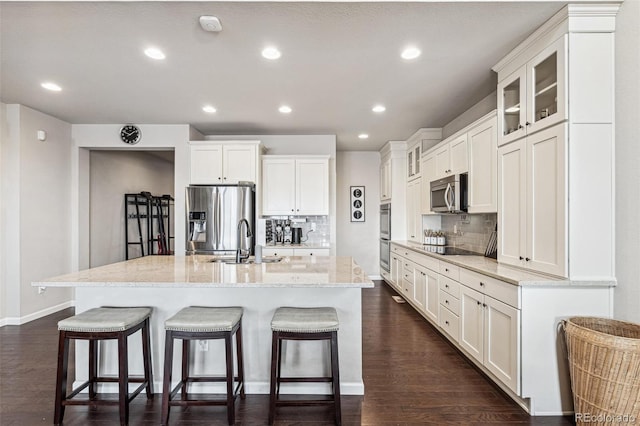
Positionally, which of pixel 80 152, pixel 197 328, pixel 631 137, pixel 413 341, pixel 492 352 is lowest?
pixel 413 341

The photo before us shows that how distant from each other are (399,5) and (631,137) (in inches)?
64.1

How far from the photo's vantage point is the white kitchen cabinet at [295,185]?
5.01 m

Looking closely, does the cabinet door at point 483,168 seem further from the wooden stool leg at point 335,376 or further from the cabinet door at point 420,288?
the wooden stool leg at point 335,376

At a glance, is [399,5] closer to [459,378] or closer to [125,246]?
[459,378]

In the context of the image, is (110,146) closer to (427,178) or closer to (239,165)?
(239,165)

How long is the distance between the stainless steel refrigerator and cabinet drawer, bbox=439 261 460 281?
2519 millimetres

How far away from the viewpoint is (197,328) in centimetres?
196

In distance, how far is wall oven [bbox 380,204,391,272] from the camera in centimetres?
591

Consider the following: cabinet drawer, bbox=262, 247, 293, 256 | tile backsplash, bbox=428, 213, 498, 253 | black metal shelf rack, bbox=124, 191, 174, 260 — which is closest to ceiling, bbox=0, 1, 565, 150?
tile backsplash, bbox=428, 213, 498, 253

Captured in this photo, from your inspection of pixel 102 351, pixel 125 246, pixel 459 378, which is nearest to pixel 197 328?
pixel 102 351

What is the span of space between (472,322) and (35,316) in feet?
16.8

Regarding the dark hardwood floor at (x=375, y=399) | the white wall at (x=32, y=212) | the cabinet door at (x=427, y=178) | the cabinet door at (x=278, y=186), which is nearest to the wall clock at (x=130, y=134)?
the white wall at (x=32, y=212)

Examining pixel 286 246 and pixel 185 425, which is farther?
pixel 286 246

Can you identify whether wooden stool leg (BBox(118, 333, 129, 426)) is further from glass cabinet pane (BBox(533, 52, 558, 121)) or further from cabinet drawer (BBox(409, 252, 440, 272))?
glass cabinet pane (BBox(533, 52, 558, 121))
